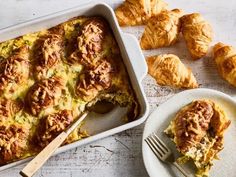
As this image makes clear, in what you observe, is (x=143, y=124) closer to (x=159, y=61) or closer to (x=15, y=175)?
(x=159, y=61)

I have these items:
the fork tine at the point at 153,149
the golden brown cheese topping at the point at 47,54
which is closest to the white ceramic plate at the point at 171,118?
the fork tine at the point at 153,149

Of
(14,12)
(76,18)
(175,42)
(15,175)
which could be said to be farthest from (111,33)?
(15,175)

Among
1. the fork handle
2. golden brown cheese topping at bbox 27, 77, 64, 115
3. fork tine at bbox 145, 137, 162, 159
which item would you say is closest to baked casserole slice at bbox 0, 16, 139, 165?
golden brown cheese topping at bbox 27, 77, 64, 115

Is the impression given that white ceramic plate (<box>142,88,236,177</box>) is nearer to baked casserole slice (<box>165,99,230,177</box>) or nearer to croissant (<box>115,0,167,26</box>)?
baked casserole slice (<box>165,99,230,177</box>)

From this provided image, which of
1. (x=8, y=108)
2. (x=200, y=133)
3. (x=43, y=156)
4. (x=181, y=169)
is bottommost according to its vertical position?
(x=181, y=169)

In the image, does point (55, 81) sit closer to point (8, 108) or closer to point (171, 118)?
point (8, 108)

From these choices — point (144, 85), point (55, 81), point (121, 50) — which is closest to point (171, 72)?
point (144, 85)

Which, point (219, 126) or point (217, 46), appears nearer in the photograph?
point (219, 126)
